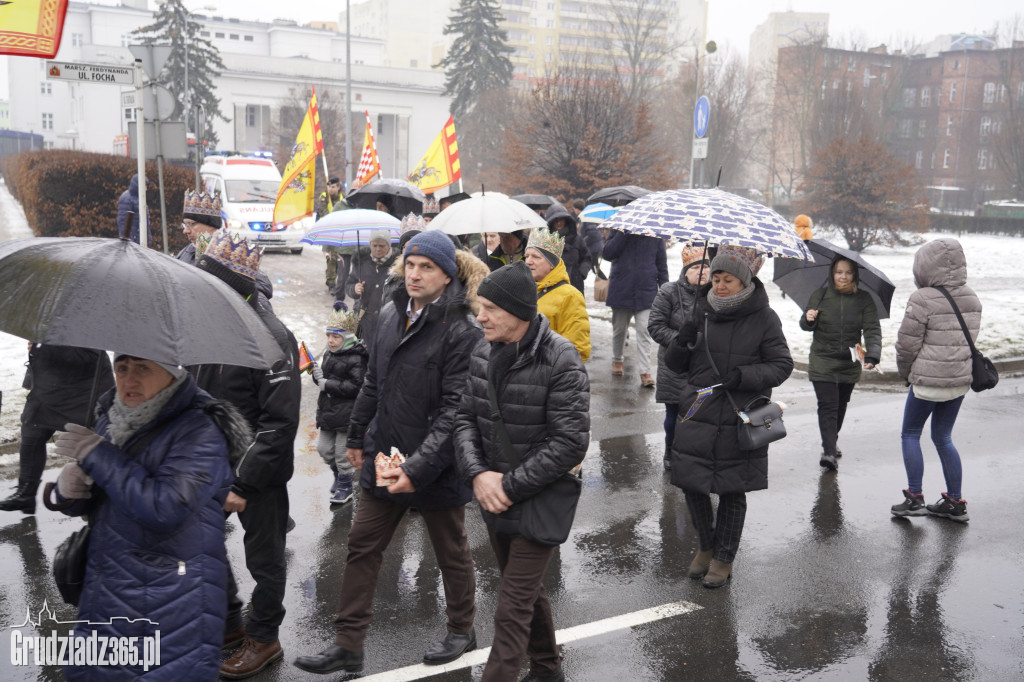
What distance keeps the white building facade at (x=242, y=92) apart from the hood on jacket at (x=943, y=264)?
54.5 metres

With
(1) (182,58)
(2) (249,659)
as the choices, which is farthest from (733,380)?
(1) (182,58)

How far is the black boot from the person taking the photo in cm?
596

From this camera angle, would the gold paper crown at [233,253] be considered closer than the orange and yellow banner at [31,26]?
Yes

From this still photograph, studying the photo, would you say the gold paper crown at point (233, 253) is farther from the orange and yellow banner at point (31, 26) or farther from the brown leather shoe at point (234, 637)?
the orange and yellow banner at point (31, 26)

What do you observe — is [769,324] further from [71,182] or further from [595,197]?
[71,182]

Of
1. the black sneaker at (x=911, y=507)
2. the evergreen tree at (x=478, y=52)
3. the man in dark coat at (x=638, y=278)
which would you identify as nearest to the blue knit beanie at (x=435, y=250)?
the black sneaker at (x=911, y=507)

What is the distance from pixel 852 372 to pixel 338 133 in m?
51.5

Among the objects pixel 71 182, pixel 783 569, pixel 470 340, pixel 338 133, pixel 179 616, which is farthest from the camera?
pixel 338 133

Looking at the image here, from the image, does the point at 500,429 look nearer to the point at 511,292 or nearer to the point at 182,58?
the point at 511,292

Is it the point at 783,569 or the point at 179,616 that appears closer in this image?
the point at 179,616

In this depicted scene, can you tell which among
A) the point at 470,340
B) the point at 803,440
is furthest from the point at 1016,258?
the point at 470,340

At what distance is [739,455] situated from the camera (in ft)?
17.1

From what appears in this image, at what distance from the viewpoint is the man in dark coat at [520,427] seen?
12.3ft

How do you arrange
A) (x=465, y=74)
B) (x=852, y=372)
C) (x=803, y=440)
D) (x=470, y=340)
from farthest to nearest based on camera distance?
(x=465, y=74) < (x=803, y=440) < (x=852, y=372) < (x=470, y=340)
